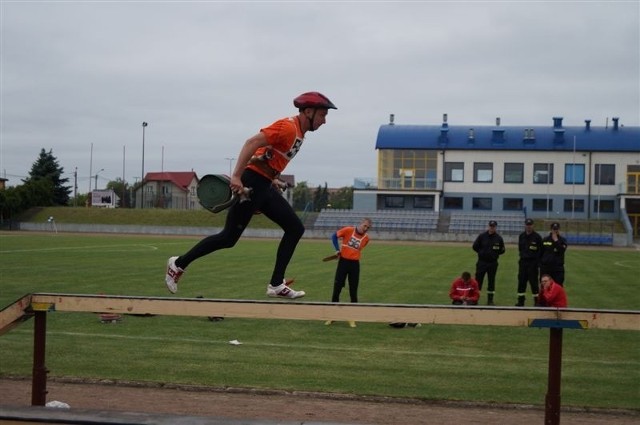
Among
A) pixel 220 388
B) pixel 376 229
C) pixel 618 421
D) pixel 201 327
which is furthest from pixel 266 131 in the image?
pixel 376 229

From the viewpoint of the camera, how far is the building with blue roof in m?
67.1

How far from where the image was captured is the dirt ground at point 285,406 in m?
9.41

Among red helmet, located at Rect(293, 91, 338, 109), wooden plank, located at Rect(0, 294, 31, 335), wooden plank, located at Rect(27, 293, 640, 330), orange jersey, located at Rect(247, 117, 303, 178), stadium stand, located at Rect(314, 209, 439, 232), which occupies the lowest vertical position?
wooden plank, located at Rect(0, 294, 31, 335)

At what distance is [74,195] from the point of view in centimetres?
9300

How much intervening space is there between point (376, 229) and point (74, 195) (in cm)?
4619

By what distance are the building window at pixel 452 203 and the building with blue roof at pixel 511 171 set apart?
0.09 metres

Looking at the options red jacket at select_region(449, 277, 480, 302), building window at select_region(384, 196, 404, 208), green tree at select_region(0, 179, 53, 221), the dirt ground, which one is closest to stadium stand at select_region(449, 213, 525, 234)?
building window at select_region(384, 196, 404, 208)

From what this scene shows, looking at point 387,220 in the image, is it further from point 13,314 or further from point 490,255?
point 13,314

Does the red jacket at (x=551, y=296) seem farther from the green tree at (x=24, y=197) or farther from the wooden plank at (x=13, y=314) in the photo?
the green tree at (x=24, y=197)

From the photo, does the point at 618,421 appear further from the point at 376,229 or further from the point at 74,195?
the point at 74,195

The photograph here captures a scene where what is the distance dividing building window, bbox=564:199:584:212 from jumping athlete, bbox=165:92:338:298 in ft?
211

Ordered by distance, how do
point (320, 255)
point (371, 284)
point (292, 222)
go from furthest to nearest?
point (320, 255) → point (371, 284) → point (292, 222)

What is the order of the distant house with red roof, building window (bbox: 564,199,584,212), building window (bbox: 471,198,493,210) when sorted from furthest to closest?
the distant house with red roof < building window (bbox: 471,198,493,210) < building window (bbox: 564,199,584,212)

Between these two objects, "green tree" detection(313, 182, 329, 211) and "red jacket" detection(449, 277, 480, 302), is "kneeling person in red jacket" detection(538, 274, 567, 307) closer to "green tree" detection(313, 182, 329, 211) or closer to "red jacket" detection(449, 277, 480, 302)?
"red jacket" detection(449, 277, 480, 302)
